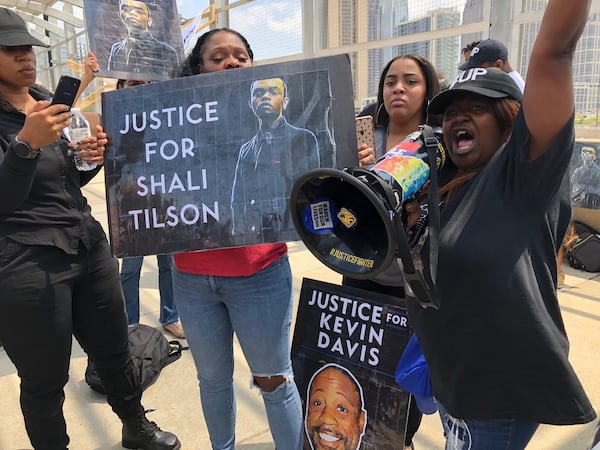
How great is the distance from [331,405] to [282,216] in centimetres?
94

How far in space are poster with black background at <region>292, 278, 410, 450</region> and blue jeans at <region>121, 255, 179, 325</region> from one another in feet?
4.62

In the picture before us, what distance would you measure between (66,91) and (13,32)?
1.19ft

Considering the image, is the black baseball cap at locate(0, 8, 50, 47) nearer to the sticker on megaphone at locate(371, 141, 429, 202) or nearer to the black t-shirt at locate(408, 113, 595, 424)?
the sticker on megaphone at locate(371, 141, 429, 202)

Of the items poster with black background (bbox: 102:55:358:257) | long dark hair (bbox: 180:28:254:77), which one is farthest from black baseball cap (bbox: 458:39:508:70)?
long dark hair (bbox: 180:28:254:77)

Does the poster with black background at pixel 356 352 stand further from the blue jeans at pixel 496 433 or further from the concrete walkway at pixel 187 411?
the blue jeans at pixel 496 433

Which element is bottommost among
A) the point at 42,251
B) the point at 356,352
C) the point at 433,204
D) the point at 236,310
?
the point at 356,352

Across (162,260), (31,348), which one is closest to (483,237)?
(31,348)

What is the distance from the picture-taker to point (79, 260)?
1898mm

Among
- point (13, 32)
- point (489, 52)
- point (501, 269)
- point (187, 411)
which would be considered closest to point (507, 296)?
point (501, 269)

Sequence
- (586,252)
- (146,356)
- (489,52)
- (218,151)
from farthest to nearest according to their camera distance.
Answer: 1. (586,252)
2. (146,356)
3. (489,52)
4. (218,151)

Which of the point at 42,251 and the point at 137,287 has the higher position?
the point at 42,251

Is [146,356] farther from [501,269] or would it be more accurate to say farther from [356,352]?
[501,269]

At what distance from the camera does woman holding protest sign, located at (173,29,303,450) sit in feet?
5.42

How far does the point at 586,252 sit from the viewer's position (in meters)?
4.57
